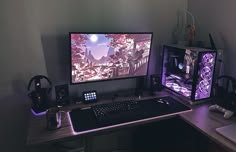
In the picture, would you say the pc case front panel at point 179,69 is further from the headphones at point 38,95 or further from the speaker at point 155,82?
the headphones at point 38,95

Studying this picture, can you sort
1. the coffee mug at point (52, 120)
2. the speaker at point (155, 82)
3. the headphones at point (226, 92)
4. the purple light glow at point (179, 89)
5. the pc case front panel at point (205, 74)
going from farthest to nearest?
the speaker at point (155, 82)
the purple light glow at point (179, 89)
the pc case front panel at point (205, 74)
the headphones at point (226, 92)
the coffee mug at point (52, 120)

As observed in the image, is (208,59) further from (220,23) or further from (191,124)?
(191,124)

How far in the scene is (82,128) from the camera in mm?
1248

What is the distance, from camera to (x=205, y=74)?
5.27 feet

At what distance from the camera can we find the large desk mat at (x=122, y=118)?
127cm

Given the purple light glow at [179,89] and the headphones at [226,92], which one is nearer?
the headphones at [226,92]

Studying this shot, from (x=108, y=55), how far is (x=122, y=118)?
0.54m

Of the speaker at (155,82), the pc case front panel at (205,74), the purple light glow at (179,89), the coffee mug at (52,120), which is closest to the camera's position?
the coffee mug at (52,120)

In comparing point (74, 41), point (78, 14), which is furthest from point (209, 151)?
point (78, 14)

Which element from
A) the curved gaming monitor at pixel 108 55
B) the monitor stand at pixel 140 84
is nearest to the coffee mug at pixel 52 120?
the curved gaming monitor at pixel 108 55

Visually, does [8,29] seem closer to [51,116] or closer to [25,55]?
[25,55]

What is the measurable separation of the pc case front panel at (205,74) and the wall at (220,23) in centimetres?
15

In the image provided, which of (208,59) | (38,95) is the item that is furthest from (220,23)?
(38,95)

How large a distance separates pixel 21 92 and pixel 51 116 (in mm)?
509
